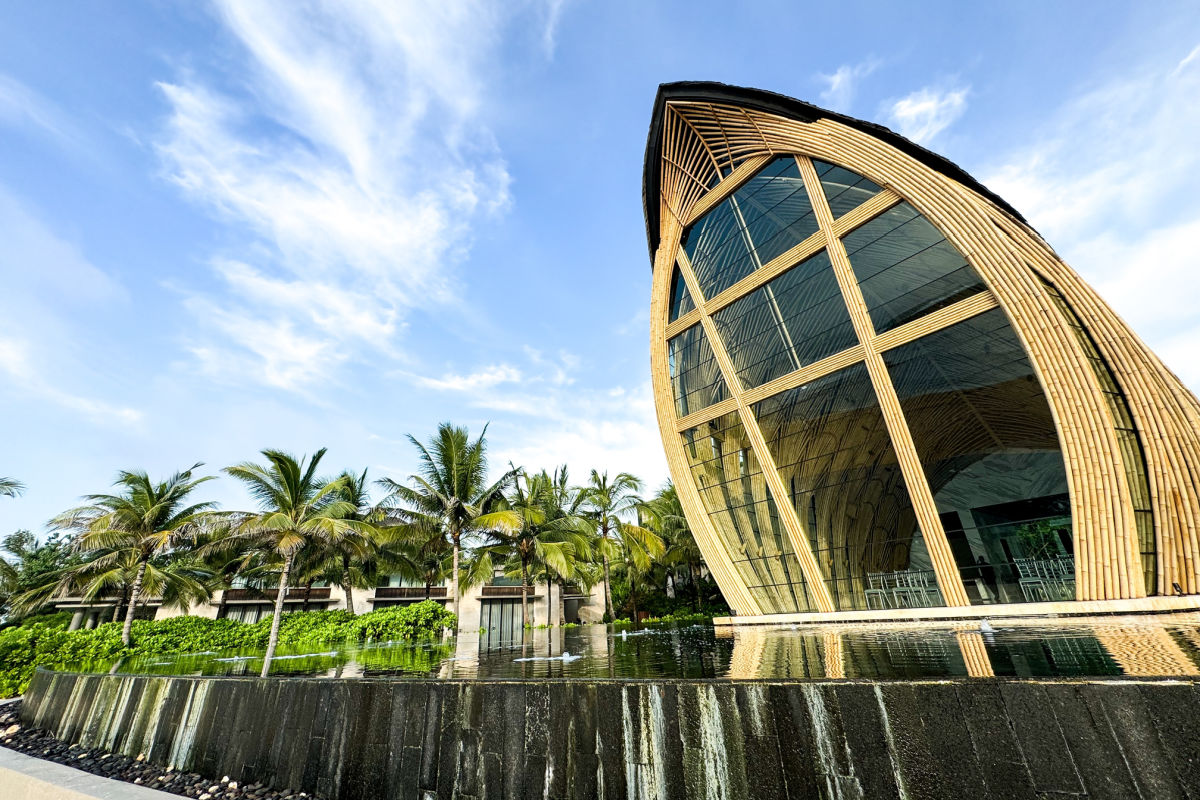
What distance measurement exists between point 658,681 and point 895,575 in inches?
646

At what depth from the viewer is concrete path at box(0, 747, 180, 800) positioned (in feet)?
14.2

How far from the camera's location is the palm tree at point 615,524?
105 ft

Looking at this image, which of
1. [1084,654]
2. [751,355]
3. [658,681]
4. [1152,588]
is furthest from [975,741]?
[751,355]

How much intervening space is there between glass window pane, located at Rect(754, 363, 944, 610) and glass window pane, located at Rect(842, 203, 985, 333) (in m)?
2.15

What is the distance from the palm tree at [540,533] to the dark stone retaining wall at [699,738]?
18325mm

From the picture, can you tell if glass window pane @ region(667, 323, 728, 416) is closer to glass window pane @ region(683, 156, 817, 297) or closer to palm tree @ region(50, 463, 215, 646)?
glass window pane @ region(683, 156, 817, 297)

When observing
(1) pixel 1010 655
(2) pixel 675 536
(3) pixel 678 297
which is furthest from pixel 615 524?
(1) pixel 1010 655

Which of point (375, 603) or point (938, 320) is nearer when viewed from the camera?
point (938, 320)

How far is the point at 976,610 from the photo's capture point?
1391 cm

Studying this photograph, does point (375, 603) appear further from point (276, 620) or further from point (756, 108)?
point (756, 108)

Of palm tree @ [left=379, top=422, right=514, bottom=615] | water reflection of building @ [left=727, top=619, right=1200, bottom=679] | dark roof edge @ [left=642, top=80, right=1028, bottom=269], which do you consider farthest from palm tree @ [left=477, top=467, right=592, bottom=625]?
water reflection of building @ [left=727, top=619, right=1200, bottom=679]

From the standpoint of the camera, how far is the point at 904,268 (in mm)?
16516

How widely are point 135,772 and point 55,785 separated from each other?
78.9 inches

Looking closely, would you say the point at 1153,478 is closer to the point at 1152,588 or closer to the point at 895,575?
the point at 1152,588
